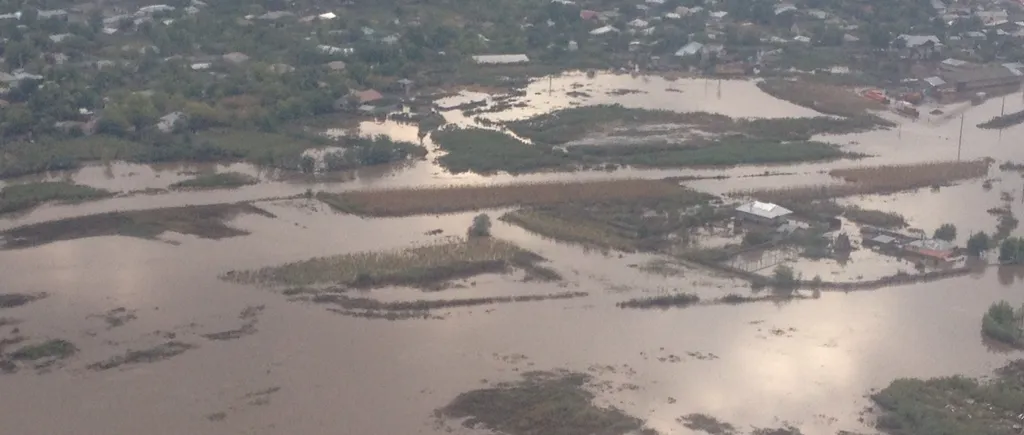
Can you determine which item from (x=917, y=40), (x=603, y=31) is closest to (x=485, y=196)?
(x=603, y=31)

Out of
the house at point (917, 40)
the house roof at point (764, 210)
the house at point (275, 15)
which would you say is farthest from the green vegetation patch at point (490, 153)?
the house at point (917, 40)

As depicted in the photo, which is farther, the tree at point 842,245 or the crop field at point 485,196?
the crop field at point 485,196

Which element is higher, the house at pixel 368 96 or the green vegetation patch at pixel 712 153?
the house at pixel 368 96

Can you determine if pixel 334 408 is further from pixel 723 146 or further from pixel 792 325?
pixel 723 146

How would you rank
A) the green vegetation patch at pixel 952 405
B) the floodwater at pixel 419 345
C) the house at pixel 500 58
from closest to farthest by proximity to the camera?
the green vegetation patch at pixel 952 405 → the floodwater at pixel 419 345 → the house at pixel 500 58

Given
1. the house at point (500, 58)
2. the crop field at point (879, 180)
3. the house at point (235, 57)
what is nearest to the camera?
the crop field at point (879, 180)

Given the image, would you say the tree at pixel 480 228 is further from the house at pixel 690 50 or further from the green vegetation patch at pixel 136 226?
the house at pixel 690 50

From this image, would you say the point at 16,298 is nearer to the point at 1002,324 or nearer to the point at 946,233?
the point at 1002,324

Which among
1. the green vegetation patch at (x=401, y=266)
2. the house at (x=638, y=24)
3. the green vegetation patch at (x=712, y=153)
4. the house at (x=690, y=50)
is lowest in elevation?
the green vegetation patch at (x=401, y=266)
